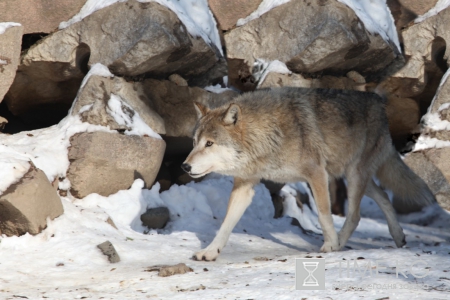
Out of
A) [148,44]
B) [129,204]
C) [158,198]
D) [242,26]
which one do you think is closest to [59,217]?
[129,204]

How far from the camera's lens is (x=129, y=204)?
262 inches

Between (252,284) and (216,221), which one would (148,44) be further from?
(252,284)

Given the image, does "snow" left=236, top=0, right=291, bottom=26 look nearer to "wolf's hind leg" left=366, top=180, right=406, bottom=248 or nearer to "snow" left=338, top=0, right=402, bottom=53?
"snow" left=338, top=0, right=402, bottom=53

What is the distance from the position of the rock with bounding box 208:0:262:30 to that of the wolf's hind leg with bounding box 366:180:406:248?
3.55 metres

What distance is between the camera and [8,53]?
22.3 feet

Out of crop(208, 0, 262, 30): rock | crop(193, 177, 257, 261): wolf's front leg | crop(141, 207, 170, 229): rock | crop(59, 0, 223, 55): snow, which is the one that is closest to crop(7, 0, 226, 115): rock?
crop(59, 0, 223, 55): snow

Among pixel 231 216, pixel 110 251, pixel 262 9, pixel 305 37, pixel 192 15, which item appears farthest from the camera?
pixel 262 9

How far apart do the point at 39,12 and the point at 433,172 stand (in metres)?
6.44

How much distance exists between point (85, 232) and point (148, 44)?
2898 millimetres

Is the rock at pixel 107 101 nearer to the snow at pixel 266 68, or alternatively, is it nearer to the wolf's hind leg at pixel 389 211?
the snow at pixel 266 68

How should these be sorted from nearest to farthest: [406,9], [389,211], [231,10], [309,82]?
[389,211], [231,10], [309,82], [406,9]

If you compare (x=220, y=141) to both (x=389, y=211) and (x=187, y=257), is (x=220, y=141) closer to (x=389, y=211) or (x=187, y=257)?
(x=187, y=257)

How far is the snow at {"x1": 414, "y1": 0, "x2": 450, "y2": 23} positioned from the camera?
952 cm

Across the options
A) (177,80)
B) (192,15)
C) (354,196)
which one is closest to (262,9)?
(192,15)
